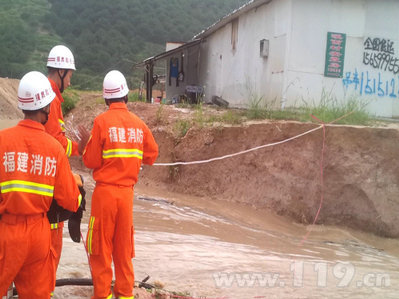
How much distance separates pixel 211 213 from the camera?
27.8ft

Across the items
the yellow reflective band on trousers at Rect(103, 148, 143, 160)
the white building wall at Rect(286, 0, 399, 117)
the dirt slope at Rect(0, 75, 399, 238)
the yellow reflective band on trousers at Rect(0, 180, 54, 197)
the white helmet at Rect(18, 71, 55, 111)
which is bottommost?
the dirt slope at Rect(0, 75, 399, 238)

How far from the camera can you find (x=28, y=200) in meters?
2.86

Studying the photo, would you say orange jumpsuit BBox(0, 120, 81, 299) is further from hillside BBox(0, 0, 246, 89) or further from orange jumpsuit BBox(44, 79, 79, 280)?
hillside BBox(0, 0, 246, 89)

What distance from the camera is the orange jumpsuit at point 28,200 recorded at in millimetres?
2824

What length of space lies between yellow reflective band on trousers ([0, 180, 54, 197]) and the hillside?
137 ft

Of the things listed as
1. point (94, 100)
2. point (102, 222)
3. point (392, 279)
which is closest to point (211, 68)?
point (94, 100)

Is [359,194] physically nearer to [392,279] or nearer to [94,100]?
[392,279]

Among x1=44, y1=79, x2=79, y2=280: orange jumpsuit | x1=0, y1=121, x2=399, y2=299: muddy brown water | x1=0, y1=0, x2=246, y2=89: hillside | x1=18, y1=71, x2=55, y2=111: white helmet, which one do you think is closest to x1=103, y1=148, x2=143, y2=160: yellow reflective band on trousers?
x1=44, y1=79, x2=79, y2=280: orange jumpsuit

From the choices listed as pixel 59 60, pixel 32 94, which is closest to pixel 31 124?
pixel 32 94

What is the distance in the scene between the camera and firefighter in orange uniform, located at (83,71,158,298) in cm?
366

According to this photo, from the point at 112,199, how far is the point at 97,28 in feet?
190

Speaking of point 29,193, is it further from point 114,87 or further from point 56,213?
point 114,87

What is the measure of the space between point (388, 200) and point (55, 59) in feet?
21.9

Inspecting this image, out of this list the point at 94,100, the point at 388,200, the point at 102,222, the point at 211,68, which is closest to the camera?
the point at 102,222
